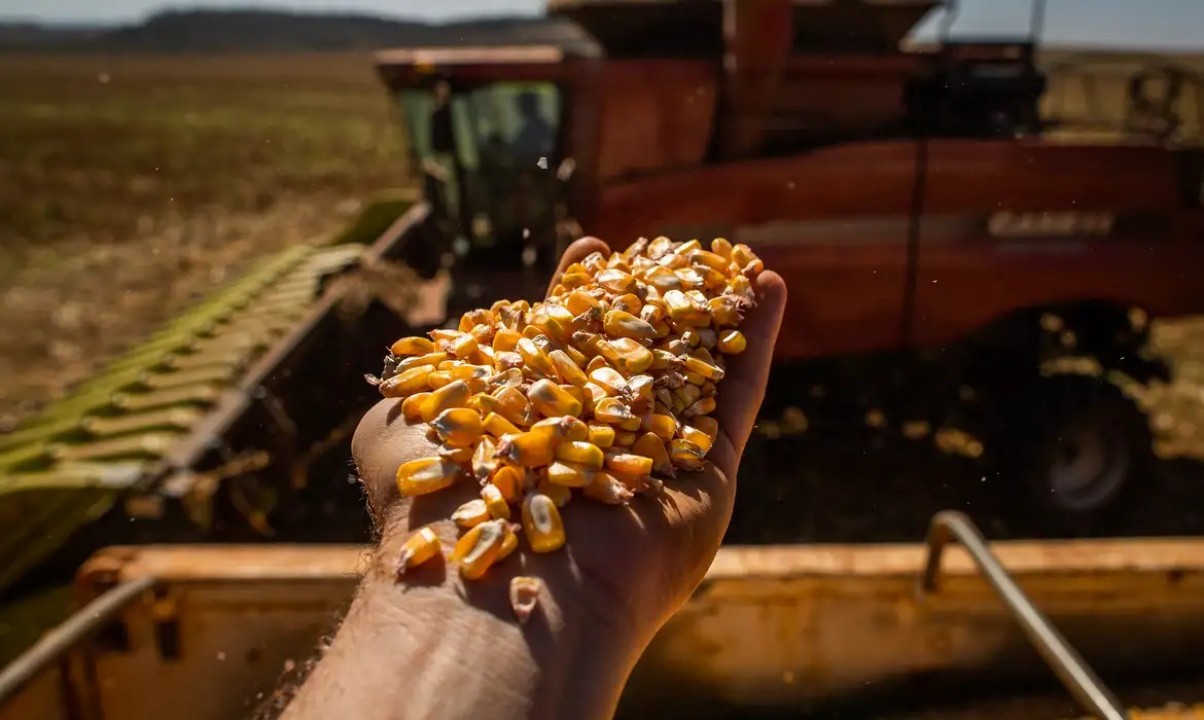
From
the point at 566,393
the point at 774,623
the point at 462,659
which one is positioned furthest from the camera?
the point at 774,623

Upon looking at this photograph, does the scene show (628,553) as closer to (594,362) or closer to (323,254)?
(594,362)

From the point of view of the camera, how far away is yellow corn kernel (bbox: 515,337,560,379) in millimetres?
1084

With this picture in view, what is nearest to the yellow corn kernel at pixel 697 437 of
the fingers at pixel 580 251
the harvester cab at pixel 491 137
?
the fingers at pixel 580 251

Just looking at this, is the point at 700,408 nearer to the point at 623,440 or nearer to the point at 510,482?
the point at 623,440

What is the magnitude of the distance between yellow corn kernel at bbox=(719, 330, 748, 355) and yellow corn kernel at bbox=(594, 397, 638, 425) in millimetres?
255

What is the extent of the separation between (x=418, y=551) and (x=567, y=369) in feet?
0.97

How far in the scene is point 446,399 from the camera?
103 centimetres

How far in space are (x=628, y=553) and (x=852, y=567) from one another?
1378mm

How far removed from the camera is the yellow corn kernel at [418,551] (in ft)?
2.97

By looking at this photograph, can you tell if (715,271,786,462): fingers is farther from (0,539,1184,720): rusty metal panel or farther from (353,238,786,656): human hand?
(0,539,1184,720): rusty metal panel

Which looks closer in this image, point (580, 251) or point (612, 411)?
point (612, 411)

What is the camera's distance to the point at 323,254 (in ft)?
18.4

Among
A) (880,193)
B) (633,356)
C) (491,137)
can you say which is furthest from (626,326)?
(491,137)

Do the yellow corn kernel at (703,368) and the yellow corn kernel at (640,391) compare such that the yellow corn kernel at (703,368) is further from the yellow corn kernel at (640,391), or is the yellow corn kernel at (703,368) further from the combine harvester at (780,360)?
the combine harvester at (780,360)
